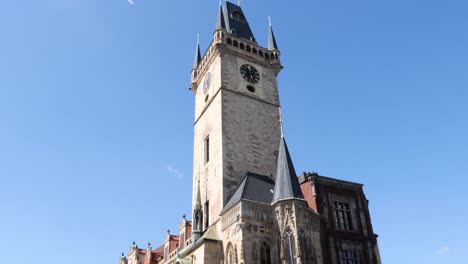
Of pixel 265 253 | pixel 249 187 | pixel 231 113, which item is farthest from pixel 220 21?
pixel 265 253

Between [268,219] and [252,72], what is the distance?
1726cm

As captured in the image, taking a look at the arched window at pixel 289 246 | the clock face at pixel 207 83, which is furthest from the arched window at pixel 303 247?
the clock face at pixel 207 83

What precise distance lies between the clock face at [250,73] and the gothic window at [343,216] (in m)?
14.8

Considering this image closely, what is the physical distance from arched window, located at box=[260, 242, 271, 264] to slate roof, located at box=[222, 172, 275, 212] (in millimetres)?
3403

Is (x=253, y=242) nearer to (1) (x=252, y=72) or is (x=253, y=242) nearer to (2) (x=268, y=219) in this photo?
(2) (x=268, y=219)

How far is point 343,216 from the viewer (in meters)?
33.7

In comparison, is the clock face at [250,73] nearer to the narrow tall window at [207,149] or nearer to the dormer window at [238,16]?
the narrow tall window at [207,149]

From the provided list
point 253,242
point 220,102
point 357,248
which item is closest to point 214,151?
point 220,102

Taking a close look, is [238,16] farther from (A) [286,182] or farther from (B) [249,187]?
(A) [286,182]

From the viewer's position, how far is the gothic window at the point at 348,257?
103 feet

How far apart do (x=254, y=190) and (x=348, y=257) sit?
26.6 feet

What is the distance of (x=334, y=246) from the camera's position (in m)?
31.4

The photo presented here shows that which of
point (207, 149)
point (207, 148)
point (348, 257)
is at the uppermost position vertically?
point (207, 148)

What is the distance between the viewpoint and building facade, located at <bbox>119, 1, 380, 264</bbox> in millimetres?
29422
